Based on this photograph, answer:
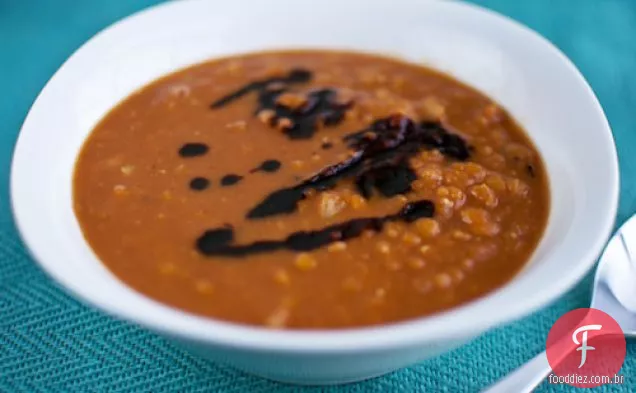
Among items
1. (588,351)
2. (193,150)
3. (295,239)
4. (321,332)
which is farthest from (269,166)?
(588,351)

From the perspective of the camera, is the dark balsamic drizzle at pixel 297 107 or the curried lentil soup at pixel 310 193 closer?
the curried lentil soup at pixel 310 193

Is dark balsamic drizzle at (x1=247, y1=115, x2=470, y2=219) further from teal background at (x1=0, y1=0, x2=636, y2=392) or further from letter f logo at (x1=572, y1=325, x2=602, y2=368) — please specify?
letter f logo at (x1=572, y1=325, x2=602, y2=368)

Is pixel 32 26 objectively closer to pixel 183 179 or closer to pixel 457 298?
pixel 183 179

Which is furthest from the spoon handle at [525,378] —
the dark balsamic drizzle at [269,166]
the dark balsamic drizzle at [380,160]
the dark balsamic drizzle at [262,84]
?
the dark balsamic drizzle at [262,84]

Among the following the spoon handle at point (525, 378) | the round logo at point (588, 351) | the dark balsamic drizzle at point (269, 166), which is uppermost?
the dark balsamic drizzle at point (269, 166)

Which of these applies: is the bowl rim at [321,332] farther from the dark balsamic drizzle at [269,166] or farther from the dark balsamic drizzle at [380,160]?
the dark balsamic drizzle at [269,166]

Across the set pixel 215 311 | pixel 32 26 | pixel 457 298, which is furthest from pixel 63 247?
pixel 32 26
